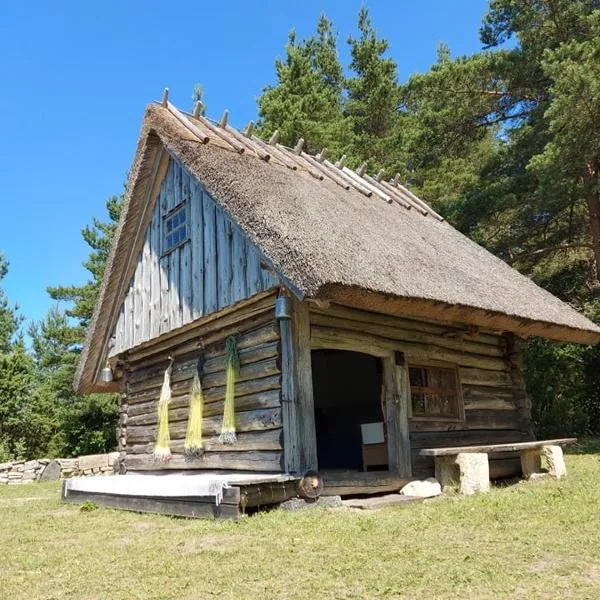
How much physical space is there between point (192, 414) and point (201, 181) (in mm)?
3464

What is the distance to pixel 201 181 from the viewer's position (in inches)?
346

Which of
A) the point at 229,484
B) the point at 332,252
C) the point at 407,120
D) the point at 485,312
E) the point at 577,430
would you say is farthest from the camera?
the point at 407,120

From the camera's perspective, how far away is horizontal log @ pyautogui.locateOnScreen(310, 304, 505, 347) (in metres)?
8.24

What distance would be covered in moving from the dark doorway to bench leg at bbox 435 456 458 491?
403 centimetres

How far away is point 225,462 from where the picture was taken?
28.7 ft

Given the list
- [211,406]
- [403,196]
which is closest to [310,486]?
[211,406]

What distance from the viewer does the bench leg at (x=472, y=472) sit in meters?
7.95

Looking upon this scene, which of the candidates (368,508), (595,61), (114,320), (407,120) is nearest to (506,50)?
(595,61)

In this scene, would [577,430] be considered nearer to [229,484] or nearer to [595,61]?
[595,61]

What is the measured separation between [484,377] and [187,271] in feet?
17.2

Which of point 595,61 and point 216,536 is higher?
point 595,61

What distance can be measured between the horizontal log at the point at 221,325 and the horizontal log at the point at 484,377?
3657 millimetres

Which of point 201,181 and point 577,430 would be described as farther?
point 577,430

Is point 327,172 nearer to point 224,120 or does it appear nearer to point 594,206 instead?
point 224,120
